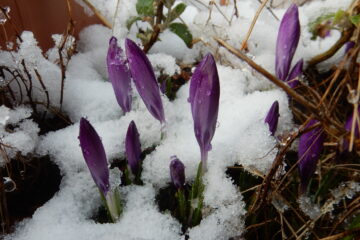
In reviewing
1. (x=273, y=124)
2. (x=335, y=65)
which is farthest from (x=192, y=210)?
(x=335, y=65)

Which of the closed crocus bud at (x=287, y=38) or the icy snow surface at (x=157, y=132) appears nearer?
the icy snow surface at (x=157, y=132)

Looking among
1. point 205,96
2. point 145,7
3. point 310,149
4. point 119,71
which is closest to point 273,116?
point 310,149

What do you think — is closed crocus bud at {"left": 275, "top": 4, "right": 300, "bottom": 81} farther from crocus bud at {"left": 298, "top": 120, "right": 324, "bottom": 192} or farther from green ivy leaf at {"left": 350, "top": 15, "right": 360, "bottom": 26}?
crocus bud at {"left": 298, "top": 120, "right": 324, "bottom": 192}

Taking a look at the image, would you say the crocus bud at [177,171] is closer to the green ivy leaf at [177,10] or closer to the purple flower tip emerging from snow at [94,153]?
the purple flower tip emerging from snow at [94,153]

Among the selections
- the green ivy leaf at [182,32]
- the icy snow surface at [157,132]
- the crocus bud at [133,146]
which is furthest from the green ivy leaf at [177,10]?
the crocus bud at [133,146]

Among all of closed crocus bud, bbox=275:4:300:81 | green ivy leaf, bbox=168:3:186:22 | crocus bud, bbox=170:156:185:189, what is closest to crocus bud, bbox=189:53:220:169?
crocus bud, bbox=170:156:185:189

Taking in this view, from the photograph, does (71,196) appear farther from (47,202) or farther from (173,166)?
(173,166)
